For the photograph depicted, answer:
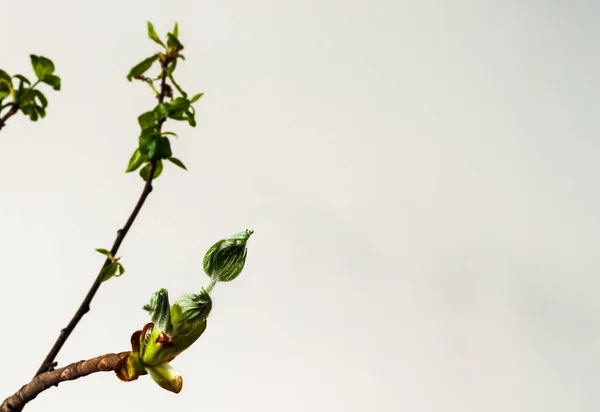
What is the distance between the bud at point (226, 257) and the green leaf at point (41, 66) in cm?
9

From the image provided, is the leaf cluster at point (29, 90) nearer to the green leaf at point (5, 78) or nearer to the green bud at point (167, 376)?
the green leaf at point (5, 78)

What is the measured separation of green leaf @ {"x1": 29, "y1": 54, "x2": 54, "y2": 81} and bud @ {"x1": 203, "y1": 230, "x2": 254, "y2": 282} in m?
0.09

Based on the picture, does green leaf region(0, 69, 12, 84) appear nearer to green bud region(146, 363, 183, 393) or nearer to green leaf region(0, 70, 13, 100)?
green leaf region(0, 70, 13, 100)

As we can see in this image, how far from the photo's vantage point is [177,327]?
0.84 ft

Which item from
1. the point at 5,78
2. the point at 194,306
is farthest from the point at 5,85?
the point at 194,306

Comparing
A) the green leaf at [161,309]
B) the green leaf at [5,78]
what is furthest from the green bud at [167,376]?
the green leaf at [5,78]

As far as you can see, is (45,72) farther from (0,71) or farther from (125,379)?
(125,379)

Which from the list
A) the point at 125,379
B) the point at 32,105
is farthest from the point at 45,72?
the point at 125,379

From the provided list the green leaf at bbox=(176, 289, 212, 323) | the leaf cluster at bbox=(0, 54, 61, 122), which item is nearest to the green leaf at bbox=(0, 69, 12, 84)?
the leaf cluster at bbox=(0, 54, 61, 122)

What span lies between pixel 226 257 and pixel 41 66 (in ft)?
0.32

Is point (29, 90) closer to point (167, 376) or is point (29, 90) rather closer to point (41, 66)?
point (41, 66)

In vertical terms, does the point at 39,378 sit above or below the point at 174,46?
below

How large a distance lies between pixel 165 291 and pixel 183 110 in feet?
0.21

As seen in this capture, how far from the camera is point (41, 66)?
0.83 ft
